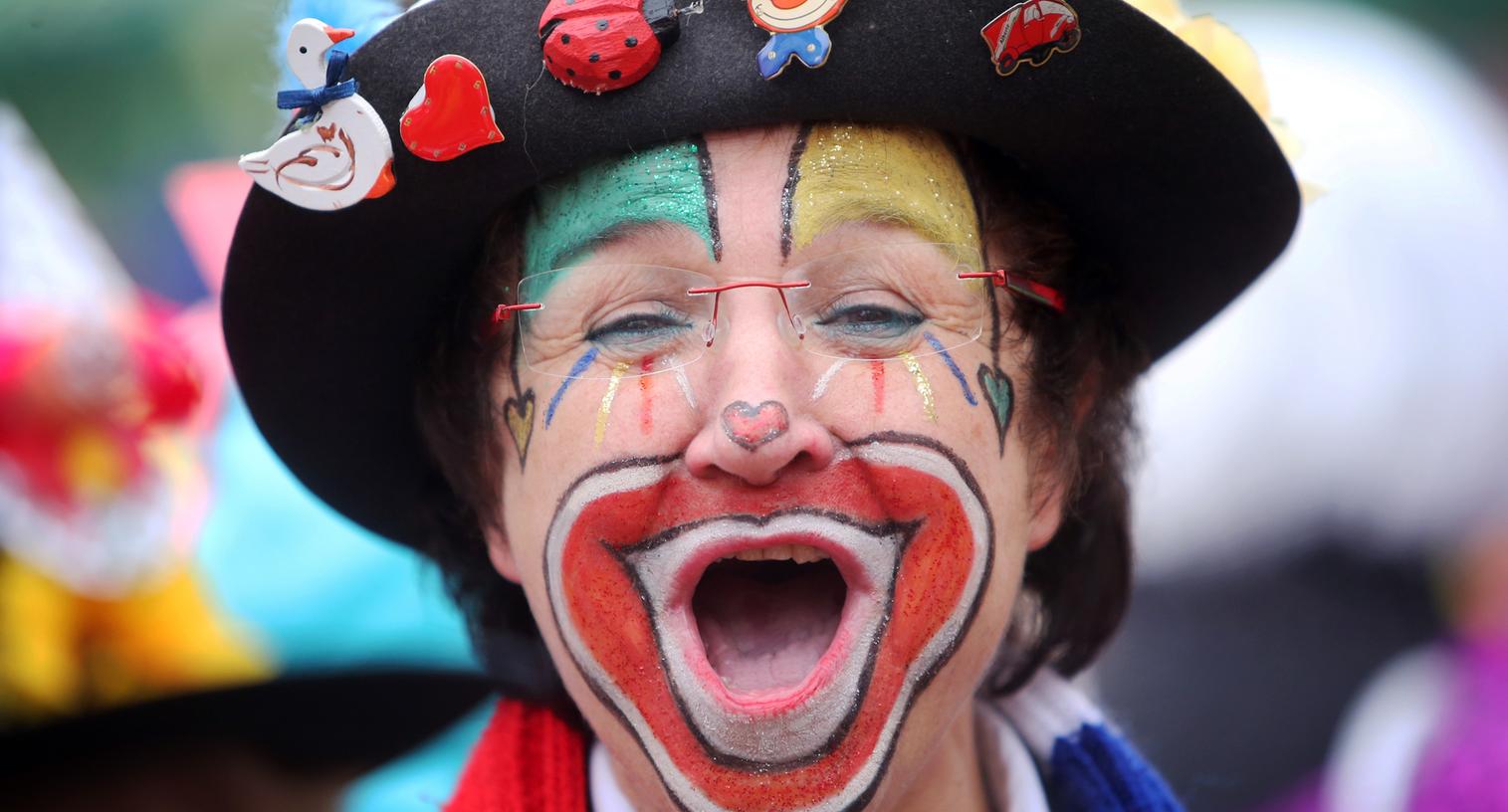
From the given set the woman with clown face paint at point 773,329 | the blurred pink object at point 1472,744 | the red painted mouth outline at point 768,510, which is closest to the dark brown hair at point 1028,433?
the woman with clown face paint at point 773,329

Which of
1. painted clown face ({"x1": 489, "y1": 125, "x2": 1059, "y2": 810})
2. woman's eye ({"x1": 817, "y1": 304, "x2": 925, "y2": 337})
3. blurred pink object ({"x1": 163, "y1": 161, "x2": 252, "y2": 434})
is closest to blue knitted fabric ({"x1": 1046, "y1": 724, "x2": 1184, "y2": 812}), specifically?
painted clown face ({"x1": 489, "y1": 125, "x2": 1059, "y2": 810})

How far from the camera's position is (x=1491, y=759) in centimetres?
376

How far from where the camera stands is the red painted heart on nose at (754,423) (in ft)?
5.24

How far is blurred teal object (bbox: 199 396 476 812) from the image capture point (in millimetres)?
3770

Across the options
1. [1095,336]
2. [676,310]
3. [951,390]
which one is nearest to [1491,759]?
[1095,336]

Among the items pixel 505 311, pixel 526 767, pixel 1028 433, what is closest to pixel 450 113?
pixel 505 311

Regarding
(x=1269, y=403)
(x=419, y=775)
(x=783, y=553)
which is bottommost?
(x=419, y=775)

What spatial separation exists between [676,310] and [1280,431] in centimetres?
326

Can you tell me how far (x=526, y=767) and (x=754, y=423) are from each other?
3.07ft

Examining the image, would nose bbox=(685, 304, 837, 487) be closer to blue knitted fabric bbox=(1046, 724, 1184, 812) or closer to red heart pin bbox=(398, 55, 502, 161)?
red heart pin bbox=(398, 55, 502, 161)

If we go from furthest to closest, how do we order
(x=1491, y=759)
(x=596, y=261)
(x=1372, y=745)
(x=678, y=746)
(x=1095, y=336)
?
1. (x=1372, y=745)
2. (x=1491, y=759)
3. (x=1095, y=336)
4. (x=596, y=261)
5. (x=678, y=746)

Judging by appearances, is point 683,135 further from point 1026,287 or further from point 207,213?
point 207,213

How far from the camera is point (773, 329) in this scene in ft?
5.57

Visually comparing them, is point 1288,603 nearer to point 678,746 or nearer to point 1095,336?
point 1095,336
